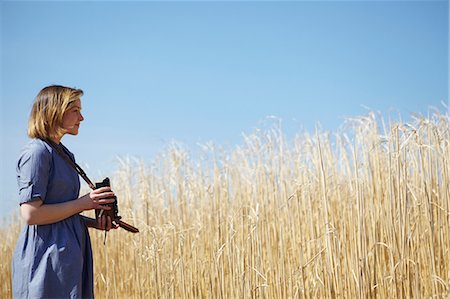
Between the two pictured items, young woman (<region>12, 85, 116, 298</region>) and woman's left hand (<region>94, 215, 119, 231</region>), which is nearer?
young woman (<region>12, 85, 116, 298</region>)

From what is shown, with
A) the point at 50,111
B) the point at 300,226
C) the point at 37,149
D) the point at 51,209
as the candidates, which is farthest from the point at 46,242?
the point at 300,226

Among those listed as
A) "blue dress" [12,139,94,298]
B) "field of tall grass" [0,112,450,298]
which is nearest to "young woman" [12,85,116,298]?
"blue dress" [12,139,94,298]

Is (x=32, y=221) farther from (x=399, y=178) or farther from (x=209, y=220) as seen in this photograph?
(x=209, y=220)

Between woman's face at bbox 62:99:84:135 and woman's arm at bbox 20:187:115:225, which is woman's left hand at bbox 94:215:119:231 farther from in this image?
woman's face at bbox 62:99:84:135

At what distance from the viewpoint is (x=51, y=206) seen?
1.35 metres

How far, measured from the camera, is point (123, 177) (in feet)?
13.2

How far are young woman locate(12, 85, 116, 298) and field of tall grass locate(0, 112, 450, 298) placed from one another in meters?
0.75

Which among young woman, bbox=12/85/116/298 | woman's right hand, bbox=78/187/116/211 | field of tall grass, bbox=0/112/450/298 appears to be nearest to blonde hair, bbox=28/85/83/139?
young woman, bbox=12/85/116/298

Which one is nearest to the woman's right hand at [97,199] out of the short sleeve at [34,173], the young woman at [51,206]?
the young woman at [51,206]

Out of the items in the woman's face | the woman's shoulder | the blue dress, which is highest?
the woman's face

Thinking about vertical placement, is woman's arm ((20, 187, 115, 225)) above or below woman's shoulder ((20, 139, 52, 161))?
below

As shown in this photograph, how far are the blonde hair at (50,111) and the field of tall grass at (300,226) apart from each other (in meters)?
0.82

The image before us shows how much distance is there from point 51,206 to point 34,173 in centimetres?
10

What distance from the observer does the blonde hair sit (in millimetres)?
1417
